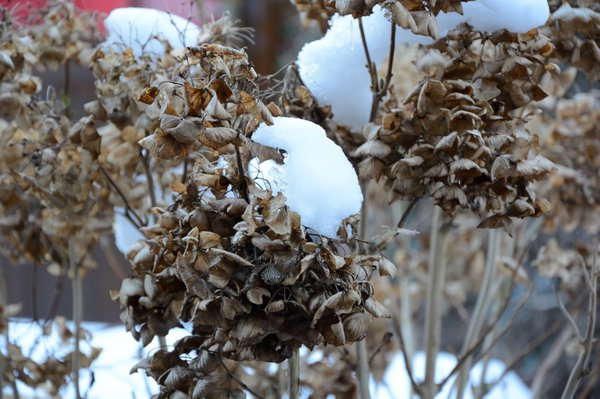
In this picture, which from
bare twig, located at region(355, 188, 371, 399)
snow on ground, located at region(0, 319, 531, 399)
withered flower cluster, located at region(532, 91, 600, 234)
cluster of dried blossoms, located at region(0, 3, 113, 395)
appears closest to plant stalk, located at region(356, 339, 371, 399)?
bare twig, located at region(355, 188, 371, 399)

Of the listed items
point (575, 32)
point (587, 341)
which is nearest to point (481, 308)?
point (587, 341)

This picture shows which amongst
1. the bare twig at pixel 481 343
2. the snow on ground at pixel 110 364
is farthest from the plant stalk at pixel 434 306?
the snow on ground at pixel 110 364

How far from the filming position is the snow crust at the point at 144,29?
1044 millimetres

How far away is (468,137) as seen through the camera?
81 centimetres

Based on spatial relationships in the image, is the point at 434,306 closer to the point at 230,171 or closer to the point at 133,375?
the point at 230,171

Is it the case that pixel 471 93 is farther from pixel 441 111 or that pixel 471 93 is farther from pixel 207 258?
pixel 207 258

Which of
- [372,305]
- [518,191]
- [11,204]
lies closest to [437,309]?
[518,191]

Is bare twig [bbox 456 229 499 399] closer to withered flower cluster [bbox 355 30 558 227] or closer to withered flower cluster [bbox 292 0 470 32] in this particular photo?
withered flower cluster [bbox 355 30 558 227]

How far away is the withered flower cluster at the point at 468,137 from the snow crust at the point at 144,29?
0.32 metres

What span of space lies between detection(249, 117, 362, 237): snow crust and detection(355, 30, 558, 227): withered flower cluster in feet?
0.31

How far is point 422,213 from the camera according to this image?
2562 mm

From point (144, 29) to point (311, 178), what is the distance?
0.42 m

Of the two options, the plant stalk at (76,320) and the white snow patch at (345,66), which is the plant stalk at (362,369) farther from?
the plant stalk at (76,320)

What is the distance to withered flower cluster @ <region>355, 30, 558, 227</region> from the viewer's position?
32.3 inches
